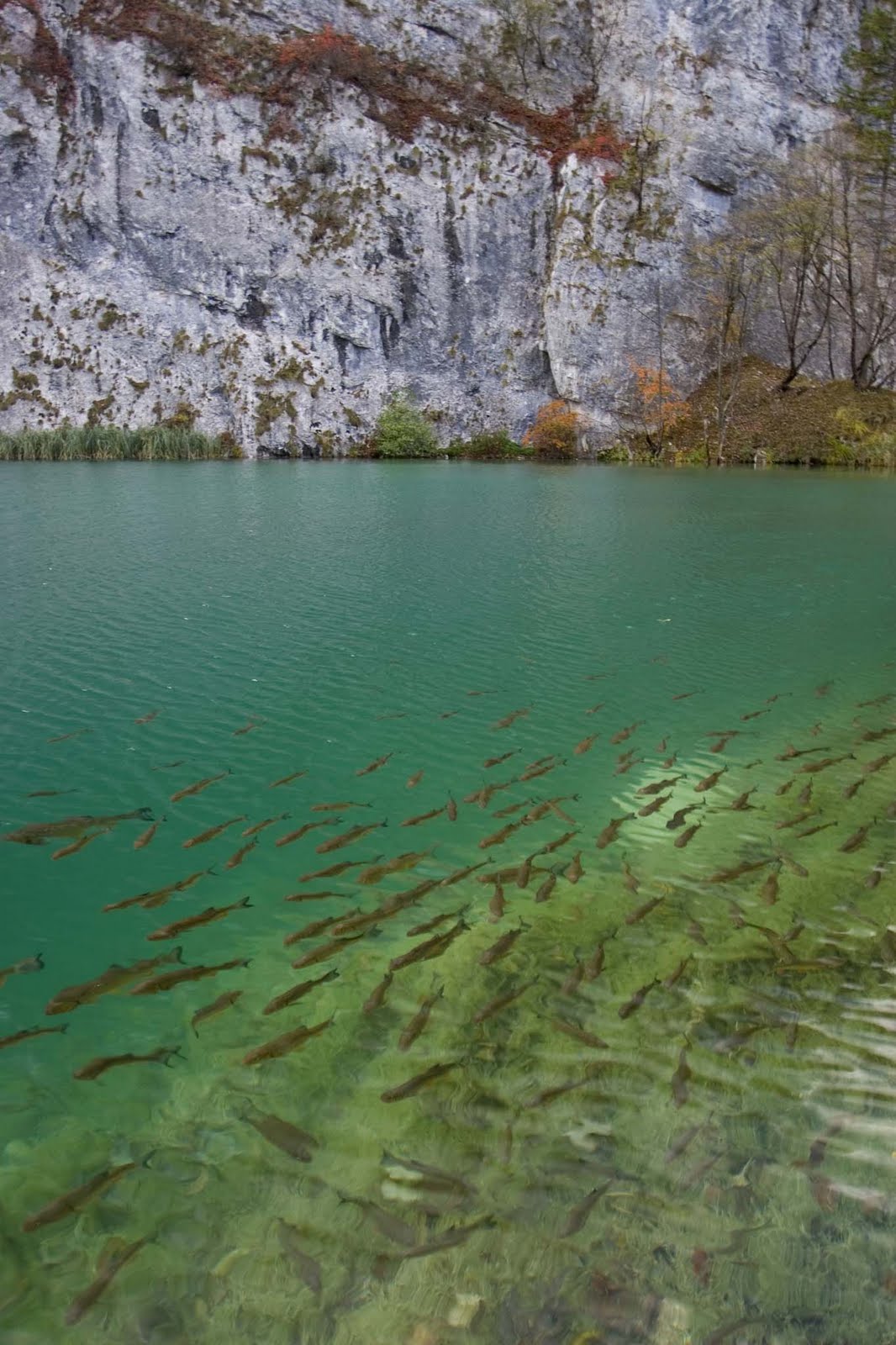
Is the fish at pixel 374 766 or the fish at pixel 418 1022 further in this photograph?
the fish at pixel 374 766

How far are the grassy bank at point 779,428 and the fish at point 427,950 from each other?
1434 inches

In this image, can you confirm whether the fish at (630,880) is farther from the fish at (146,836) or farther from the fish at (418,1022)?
the fish at (146,836)

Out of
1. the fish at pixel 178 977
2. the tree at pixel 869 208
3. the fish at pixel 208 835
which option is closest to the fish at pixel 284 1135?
the fish at pixel 178 977

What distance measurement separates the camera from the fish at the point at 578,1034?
368 cm

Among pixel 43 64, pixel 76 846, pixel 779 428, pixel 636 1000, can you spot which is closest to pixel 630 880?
pixel 636 1000

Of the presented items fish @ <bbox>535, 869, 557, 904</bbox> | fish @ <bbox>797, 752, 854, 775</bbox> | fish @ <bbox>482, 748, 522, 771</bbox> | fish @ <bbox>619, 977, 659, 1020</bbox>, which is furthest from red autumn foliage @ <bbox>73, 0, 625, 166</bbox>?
fish @ <bbox>619, 977, 659, 1020</bbox>

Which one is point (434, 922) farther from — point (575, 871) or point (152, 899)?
point (152, 899)

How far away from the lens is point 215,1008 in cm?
386

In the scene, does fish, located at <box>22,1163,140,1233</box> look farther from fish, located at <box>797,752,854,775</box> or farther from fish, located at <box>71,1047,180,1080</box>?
fish, located at <box>797,752,854,775</box>

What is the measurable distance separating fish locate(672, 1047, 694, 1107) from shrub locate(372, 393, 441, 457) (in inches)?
1613

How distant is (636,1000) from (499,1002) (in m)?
0.64

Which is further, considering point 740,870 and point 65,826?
point 65,826

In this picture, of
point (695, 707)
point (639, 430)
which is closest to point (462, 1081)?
point (695, 707)

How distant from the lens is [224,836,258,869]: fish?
202 inches
